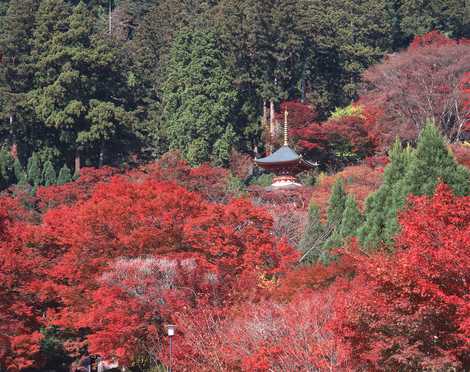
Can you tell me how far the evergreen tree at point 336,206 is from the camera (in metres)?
29.9

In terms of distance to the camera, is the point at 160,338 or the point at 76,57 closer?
the point at 160,338

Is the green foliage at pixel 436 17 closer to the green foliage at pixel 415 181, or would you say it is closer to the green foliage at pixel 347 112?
the green foliage at pixel 347 112

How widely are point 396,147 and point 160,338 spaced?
7694 mm

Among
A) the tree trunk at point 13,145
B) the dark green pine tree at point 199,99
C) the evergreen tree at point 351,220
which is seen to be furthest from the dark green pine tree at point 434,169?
the tree trunk at point 13,145

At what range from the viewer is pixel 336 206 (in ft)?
99.5

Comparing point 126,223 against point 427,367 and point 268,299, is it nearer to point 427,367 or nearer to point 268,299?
point 268,299

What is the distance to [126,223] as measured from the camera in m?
23.9

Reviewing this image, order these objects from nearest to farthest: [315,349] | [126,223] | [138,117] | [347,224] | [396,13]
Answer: [315,349] < [126,223] < [347,224] < [138,117] < [396,13]

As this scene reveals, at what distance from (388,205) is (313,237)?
21.3 ft

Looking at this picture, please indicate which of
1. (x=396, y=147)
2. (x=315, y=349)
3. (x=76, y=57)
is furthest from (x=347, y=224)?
(x=76, y=57)

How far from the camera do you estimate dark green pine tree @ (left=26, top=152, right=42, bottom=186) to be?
43219mm

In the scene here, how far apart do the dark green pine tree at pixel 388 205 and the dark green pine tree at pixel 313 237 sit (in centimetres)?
436

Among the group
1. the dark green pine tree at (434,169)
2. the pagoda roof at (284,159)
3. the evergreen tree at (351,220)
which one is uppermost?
the dark green pine tree at (434,169)

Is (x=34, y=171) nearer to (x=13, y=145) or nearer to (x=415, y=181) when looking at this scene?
(x=13, y=145)
